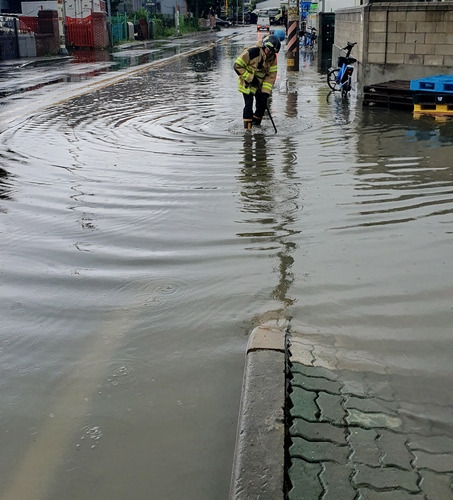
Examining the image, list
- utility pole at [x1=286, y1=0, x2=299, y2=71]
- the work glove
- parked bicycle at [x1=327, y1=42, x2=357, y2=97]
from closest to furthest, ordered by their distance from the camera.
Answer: the work glove → parked bicycle at [x1=327, y1=42, x2=357, y2=97] → utility pole at [x1=286, y1=0, x2=299, y2=71]

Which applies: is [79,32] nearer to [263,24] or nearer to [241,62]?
[263,24]

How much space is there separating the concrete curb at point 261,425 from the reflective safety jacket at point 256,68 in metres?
7.72

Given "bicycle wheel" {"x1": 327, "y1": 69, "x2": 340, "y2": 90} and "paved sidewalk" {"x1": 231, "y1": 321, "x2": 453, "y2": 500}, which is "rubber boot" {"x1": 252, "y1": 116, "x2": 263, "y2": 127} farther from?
"paved sidewalk" {"x1": 231, "y1": 321, "x2": 453, "y2": 500}

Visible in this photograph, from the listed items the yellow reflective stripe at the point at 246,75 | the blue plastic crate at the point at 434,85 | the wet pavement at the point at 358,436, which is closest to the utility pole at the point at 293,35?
the blue plastic crate at the point at 434,85

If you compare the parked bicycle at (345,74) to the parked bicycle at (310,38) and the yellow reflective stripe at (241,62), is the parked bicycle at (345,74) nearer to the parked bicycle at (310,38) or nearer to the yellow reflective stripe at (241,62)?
the yellow reflective stripe at (241,62)

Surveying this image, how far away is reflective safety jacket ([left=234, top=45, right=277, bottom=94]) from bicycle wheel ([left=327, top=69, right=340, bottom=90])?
17.0 feet

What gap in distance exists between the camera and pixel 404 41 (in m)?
13.6

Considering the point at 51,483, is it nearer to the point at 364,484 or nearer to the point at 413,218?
the point at 364,484

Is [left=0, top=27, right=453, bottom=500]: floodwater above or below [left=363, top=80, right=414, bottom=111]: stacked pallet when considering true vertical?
below

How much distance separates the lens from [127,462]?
2.90 meters

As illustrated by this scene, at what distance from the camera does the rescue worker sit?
10680mm

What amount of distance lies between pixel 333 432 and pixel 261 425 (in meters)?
0.32

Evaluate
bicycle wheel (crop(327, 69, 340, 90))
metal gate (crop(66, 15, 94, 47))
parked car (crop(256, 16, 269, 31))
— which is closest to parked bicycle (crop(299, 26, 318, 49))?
metal gate (crop(66, 15, 94, 47))

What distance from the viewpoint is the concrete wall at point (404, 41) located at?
13.1m
